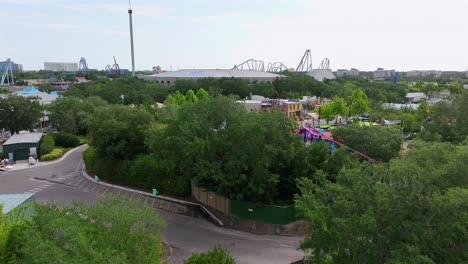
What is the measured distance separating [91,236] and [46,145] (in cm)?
2885

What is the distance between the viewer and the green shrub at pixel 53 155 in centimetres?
3378

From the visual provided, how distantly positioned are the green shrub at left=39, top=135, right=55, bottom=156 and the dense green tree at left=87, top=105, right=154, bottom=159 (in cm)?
991

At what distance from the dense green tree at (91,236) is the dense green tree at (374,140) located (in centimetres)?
2013

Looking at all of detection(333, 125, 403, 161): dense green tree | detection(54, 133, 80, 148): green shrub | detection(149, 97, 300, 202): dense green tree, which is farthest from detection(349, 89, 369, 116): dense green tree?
detection(54, 133, 80, 148): green shrub

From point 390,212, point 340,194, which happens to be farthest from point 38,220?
point 390,212

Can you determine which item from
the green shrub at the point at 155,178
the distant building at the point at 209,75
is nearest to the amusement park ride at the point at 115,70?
the distant building at the point at 209,75

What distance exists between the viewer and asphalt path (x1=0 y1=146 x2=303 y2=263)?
17094 mm

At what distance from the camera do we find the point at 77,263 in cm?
846

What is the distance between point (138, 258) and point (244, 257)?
7686 millimetres

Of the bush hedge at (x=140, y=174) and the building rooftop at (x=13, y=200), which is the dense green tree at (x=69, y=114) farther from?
the building rooftop at (x=13, y=200)

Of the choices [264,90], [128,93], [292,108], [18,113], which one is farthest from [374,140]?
[264,90]

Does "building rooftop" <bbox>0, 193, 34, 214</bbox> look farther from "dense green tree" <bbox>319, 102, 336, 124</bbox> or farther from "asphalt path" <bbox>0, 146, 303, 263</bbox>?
"dense green tree" <bbox>319, 102, 336, 124</bbox>

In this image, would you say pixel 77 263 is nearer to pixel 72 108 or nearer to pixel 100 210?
pixel 100 210

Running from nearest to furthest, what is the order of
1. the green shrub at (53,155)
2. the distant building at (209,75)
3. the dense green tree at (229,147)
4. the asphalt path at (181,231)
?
the asphalt path at (181,231) → the dense green tree at (229,147) → the green shrub at (53,155) → the distant building at (209,75)
